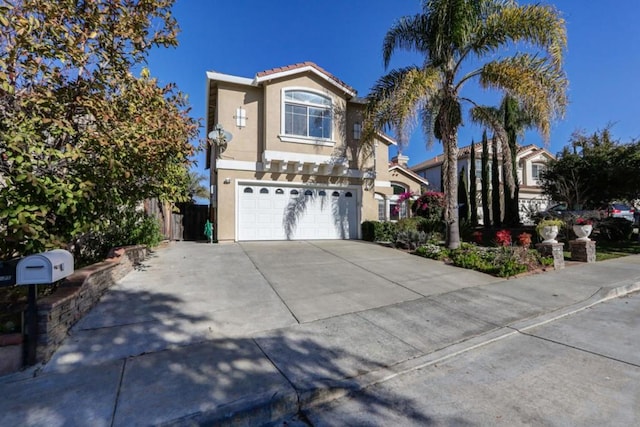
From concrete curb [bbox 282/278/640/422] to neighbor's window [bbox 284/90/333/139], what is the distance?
9.69m

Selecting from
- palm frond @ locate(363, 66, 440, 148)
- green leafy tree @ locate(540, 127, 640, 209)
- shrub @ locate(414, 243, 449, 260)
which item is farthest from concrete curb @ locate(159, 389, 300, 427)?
green leafy tree @ locate(540, 127, 640, 209)

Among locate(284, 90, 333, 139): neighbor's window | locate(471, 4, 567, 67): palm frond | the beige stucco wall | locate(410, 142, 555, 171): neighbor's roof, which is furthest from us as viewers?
locate(410, 142, 555, 171): neighbor's roof

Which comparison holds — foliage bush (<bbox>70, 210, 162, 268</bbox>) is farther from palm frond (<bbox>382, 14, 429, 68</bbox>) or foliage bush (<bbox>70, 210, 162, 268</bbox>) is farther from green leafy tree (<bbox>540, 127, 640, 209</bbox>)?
green leafy tree (<bbox>540, 127, 640, 209</bbox>)

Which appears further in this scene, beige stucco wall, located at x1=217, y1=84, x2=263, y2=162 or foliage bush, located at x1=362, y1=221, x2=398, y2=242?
foliage bush, located at x1=362, y1=221, x2=398, y2=242

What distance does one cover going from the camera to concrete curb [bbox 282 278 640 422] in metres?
2.90

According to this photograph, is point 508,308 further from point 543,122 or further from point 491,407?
point 543,122

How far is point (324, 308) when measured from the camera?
16.5 ft

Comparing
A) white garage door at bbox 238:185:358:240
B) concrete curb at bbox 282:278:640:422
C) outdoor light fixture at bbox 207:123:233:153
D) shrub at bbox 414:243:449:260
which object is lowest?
concrete curb at bbox 282:278:640:422

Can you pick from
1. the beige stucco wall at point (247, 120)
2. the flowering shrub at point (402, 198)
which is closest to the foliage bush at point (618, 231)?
the flowering shrub at point (402, 198)

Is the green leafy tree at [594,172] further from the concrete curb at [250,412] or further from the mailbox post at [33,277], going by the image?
the mailbox post at [33,277]

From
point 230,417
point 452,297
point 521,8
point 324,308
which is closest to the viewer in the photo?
point 230,417

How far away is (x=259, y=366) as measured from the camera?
3.26 meters

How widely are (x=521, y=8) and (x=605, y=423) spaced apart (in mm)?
10521

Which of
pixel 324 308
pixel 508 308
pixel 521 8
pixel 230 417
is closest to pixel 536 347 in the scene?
pixel 508 308
